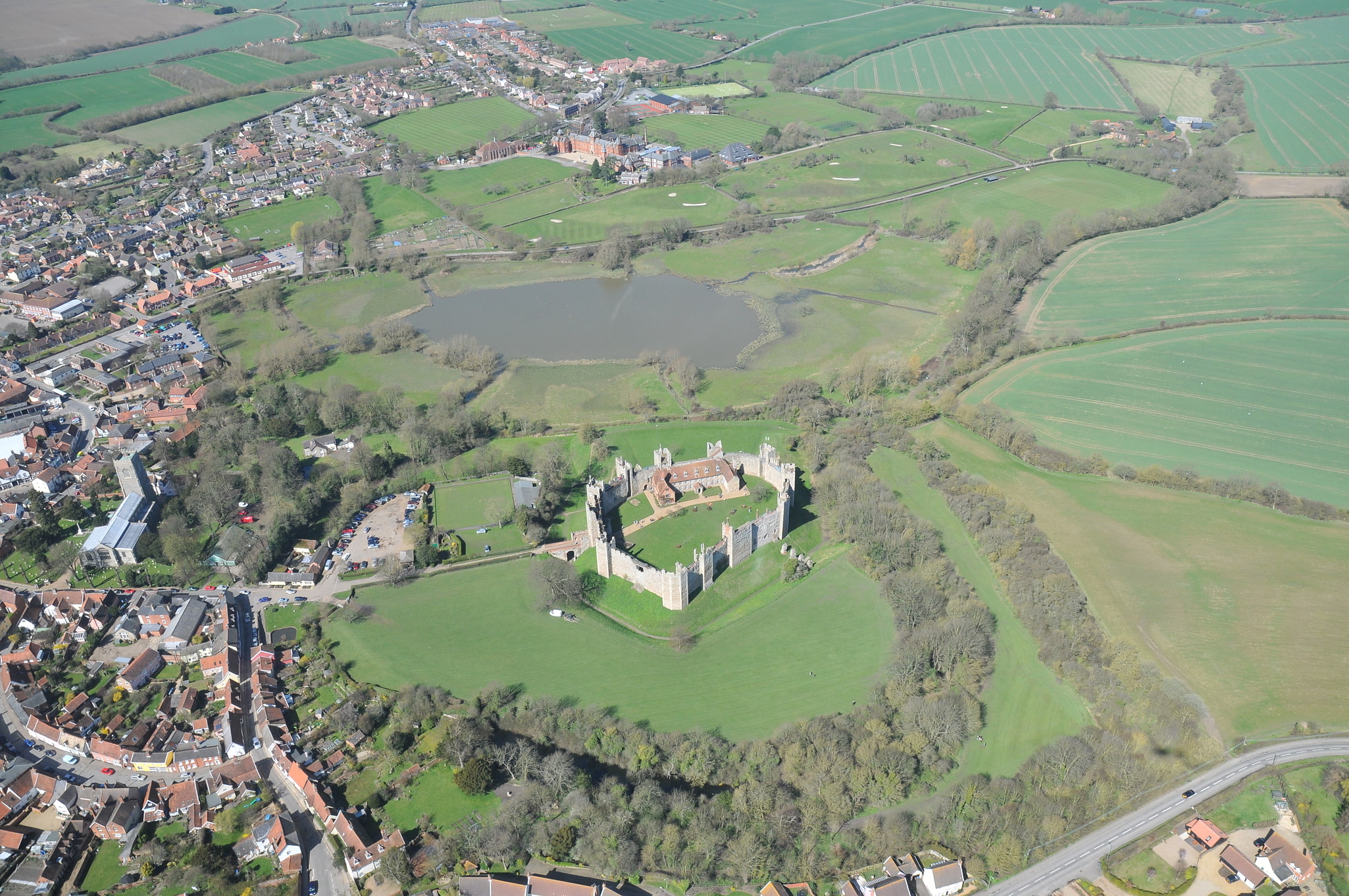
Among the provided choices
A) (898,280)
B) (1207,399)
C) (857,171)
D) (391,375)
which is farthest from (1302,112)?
(391,375)

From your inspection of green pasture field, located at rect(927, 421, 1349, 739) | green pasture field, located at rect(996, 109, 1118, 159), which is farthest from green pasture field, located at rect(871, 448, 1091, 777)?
green pasture field, located at rect(996, 109, 1118, 159)

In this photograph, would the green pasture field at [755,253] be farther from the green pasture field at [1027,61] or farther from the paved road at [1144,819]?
the paved road at [1144,819]

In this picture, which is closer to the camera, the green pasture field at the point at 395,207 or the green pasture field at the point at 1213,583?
the green pasture field at the point at 1213,583

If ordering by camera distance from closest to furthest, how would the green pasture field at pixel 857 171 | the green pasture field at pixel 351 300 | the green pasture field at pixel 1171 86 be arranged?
the green pasture field at pixel 351 300 < the green pasture field at pixel 857 171 < the green pasture field at pixel 1171 86

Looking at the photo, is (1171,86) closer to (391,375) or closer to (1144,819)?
(391,375)

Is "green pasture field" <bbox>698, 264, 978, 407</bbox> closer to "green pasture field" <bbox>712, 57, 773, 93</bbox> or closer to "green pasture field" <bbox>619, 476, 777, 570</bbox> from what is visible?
"green pasture field" <bbox>619, 476, 777, 570</bbox>

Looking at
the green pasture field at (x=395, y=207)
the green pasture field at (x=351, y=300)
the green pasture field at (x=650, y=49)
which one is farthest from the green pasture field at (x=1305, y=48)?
the green pasture field at (x=351, y=300)
